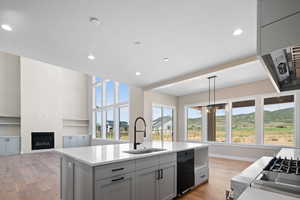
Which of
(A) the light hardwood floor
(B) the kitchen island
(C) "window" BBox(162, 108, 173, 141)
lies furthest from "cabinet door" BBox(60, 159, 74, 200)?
(C) "window" BBox(162, 108, 173, 141)

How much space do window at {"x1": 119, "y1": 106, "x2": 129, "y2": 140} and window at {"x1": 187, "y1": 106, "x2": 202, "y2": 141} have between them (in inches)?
112

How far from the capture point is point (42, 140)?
27.9 feet

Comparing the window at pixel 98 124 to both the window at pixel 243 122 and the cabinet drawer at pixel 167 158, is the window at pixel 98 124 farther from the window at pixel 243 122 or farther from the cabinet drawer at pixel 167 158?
the cabinet drawer at pixel 167 158

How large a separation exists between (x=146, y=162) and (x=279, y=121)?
5178mm

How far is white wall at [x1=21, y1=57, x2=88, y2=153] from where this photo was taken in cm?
822

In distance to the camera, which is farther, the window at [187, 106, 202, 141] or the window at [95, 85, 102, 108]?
the window at [95, 85, 102, 108]

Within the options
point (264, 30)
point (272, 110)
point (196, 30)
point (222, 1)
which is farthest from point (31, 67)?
point (272, 110)

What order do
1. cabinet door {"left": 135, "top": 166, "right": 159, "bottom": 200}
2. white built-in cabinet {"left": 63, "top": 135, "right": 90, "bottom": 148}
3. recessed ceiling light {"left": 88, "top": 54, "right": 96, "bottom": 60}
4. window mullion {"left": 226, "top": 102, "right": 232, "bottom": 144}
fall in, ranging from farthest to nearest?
white built-in cabinet {"left": 63, "top": 135, "right": 90, "bottom": 148} < window mullion {"left": 226, "top": 102, "right": 232, "bottom": 144} < recessed ceiling light {"left": 88, "top": 54, "right": 96, "bottom": 60} < cabinet door {"left": 135, "top": 166, "right": 159, "bottom": 200}

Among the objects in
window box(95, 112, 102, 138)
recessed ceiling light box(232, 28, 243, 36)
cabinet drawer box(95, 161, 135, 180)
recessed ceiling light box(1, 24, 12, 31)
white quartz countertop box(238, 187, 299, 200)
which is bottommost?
window box(95, 112, 102, 138)

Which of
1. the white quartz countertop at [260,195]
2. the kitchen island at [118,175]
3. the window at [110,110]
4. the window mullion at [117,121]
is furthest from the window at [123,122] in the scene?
the white quartz countertop at [260,195]

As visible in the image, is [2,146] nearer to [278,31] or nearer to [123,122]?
[123,122]

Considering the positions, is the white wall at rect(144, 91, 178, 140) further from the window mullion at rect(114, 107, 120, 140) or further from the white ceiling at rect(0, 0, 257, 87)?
the white ceiling at rect(0, 0, 257, 87)

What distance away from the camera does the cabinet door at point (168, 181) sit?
2455 mm

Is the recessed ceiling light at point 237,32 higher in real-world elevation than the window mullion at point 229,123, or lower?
higher
